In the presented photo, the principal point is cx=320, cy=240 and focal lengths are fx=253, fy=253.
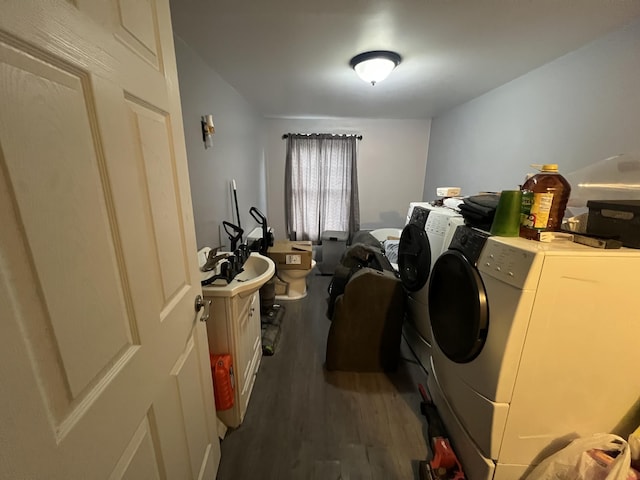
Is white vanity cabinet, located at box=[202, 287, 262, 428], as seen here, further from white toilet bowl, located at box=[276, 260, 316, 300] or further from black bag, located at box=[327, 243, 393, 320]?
white toilet bowl, located at box=[276, 260, 316, 300]

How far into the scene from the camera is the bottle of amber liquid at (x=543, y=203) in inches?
40.3

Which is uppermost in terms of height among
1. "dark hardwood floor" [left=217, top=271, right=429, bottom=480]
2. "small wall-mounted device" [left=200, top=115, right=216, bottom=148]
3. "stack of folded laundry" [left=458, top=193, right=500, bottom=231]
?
"small wall-mounted device" [left=200, top=115, right=216, bottom=148]

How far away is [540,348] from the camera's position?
3.09ft

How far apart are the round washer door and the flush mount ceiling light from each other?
51.9 inches

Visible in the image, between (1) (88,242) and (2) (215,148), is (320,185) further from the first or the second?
(1) (88,242)

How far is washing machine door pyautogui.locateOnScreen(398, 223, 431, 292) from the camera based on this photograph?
1.82 meters

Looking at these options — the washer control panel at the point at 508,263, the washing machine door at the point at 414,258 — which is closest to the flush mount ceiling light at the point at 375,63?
the washing machine door at the point at 414,258

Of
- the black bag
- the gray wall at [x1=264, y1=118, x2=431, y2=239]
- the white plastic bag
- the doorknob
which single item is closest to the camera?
the white plastic bag

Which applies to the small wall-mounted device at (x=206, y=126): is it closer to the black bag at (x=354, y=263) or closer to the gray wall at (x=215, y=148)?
the gray wall at (x=215, y=148)

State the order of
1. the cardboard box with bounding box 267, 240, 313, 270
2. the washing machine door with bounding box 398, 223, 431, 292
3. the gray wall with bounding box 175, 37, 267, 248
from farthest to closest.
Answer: the cardboard box with bounding box 267, 240, 313, 270, the washing machine door with bounding box 398, 223, 431, 292, the gray wall with bounding box 175, 37, 267, 248

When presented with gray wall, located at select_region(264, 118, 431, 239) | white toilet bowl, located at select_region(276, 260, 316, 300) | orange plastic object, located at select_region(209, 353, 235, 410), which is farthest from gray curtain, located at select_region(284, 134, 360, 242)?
orange plastic object, located at select_region(209, 353, 235, 410)

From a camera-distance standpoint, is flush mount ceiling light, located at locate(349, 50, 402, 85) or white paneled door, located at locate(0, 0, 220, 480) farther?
flush mount ceiling light, located at locate(349, 50, 402, 85)

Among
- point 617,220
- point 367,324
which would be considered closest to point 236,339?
point 367,324

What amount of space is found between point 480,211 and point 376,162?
2.96m
